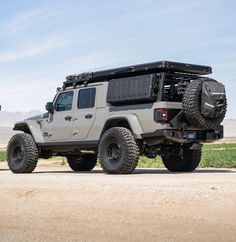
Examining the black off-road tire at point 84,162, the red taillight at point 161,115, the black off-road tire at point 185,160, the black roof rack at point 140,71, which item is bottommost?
the black off-road tire at point 84,162

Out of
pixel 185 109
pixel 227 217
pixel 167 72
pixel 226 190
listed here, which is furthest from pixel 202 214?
pixel 167 72

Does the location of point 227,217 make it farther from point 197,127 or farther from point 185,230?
point 197,127

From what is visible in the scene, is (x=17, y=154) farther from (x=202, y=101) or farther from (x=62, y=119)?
(x=202, y=101)

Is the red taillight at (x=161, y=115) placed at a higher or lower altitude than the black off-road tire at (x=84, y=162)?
higher

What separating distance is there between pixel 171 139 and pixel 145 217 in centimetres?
513

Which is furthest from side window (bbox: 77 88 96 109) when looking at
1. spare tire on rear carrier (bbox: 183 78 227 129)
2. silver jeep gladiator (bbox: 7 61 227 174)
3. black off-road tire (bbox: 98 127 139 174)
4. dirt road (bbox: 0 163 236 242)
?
dirt road (bbox: 0 163 236 242)

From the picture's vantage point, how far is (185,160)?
14.6m

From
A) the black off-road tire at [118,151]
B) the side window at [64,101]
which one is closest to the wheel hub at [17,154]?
the side window at [64,101]

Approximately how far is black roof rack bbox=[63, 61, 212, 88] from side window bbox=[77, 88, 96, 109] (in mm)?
286

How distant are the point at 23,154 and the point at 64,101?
1.71 m

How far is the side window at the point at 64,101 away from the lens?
15023 millimetres

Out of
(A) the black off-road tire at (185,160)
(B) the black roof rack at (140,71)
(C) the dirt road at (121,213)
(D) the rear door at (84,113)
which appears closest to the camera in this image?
(C) the dirt road at (121,213)

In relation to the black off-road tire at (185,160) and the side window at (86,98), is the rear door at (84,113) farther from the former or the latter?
the black off-road tire at (185,160)

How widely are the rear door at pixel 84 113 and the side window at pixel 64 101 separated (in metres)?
0.34
